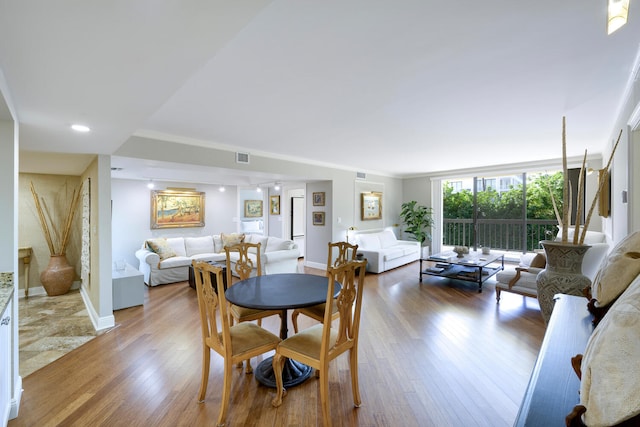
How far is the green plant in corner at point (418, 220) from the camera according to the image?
748 cm

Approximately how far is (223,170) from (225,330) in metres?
3.12

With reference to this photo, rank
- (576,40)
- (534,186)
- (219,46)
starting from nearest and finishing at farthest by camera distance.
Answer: (219,46) < (576,40) < (534,186)

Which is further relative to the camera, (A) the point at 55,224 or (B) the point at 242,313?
(A) the point at 55,224

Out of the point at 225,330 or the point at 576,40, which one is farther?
the point at 225,330

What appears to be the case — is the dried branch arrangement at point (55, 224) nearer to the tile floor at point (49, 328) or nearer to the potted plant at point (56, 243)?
the potted plant at point (56, 243)

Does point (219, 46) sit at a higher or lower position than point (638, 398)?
higher

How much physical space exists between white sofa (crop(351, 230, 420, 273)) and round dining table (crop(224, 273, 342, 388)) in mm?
3400

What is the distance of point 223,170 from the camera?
450cm

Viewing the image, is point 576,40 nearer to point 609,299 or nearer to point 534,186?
point 609,299

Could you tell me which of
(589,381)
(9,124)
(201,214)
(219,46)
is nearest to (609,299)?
(589,381)

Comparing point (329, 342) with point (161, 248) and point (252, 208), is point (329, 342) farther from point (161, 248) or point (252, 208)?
point (252, 208)

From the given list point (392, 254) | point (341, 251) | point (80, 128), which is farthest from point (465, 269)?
point (80, 128)

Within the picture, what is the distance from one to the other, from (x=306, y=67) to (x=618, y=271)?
194cm

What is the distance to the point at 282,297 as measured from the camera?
2.21 m
